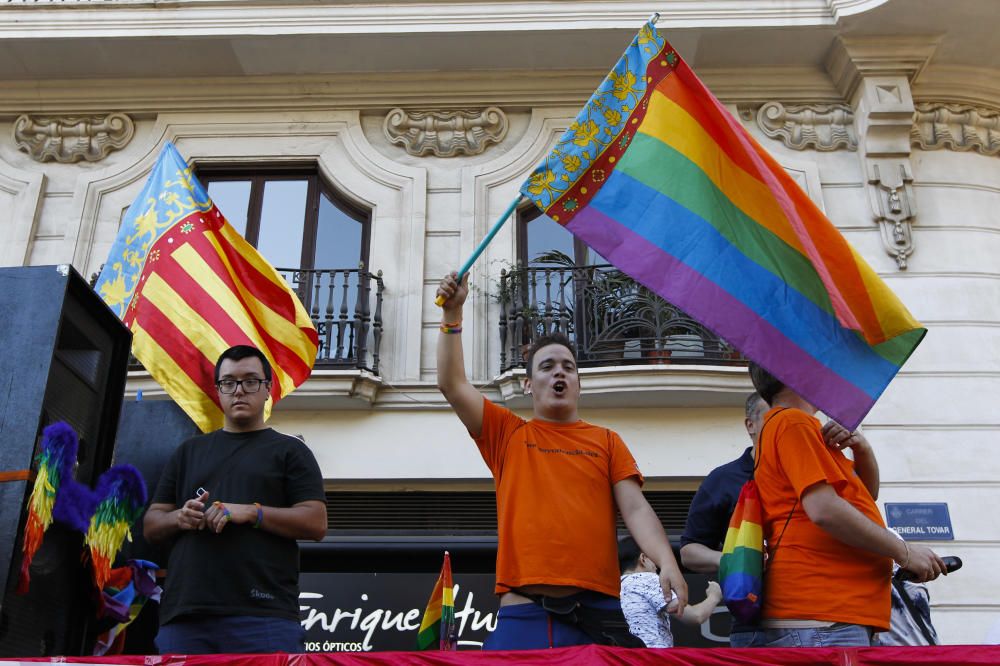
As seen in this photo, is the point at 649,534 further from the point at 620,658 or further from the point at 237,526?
the point at 237,526

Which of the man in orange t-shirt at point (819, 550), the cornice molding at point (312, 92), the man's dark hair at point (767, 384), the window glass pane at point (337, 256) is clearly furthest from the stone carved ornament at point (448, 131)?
the man in orange t-shirt at point (819, 550)

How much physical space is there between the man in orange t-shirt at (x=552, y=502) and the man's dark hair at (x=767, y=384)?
572mm

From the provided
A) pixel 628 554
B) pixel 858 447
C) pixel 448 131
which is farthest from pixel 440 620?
pixel 448 131

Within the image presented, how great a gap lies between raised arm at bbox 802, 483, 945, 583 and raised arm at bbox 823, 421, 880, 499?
0.30 metres

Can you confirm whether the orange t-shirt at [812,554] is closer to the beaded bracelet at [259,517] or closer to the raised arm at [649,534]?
the raised arm at [649,534]

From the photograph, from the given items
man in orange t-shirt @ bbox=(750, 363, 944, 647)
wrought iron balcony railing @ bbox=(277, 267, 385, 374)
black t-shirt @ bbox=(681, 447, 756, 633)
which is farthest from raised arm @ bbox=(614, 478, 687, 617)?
wrought iron balcony railing @ bbox=(277, 267, 385, 374)

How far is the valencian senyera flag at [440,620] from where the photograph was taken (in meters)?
4.66

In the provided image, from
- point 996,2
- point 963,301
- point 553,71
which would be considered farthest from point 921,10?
point 553,71

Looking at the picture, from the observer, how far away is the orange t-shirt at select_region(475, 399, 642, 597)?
319cm

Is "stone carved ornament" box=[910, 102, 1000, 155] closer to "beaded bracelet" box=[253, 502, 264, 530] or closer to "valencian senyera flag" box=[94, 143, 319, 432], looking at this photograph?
"valencian senyera flag" box=[94, 143, 319, 432]

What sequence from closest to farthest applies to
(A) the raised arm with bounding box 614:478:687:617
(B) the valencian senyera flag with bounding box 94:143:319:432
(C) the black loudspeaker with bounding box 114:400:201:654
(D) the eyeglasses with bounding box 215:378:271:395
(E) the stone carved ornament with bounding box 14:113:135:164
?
(A) the raised arm with bounding box 614:478:687:617
(D) the eyeglasses with bounding box 215:378:271:395
(C) the black loudspeaker with bounding box 114:400:201:654
(B) the valencian senyera flag with bounding box 94:143:319:432
(E) the stone carved ornament with bounding box 14:113:135:164

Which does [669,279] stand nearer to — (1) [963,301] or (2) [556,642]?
(2) [556,642]

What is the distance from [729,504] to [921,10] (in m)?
7.05

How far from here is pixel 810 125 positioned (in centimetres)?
965
